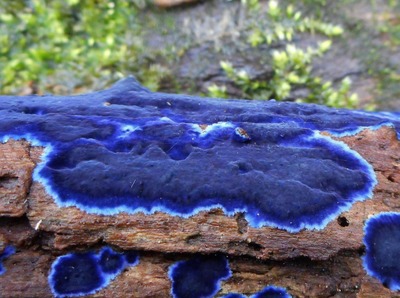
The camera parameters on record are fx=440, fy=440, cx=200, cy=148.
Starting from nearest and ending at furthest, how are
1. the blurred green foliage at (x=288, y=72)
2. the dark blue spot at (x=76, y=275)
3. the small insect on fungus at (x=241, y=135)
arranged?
the dark blue spot at (x=76, y=275), the small insect on fungus at (x=241, y=135), the blurred green foliage at (x=288, y=72)

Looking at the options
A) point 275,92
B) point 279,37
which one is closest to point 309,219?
point 275,92

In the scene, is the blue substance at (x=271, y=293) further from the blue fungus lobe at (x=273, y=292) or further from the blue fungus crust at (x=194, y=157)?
the blue fungus crust at (x=194, y=157)

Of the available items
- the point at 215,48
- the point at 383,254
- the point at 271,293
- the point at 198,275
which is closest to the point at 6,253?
the point at 198,275

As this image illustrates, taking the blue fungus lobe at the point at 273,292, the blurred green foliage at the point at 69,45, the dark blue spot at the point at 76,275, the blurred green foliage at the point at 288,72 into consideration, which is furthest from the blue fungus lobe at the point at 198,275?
the blurred green foliage at the point at 69,45

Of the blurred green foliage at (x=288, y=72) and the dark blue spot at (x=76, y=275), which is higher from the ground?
the dark blue spot at (x=76, y=275)

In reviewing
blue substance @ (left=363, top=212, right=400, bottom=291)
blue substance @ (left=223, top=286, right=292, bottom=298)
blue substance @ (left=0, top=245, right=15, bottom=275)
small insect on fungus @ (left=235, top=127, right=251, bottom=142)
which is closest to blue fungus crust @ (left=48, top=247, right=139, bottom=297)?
blue substance @ (left=0, top=245, right=15, bottom=275)

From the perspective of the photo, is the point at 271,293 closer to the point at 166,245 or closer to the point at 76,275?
the point at 166,245
